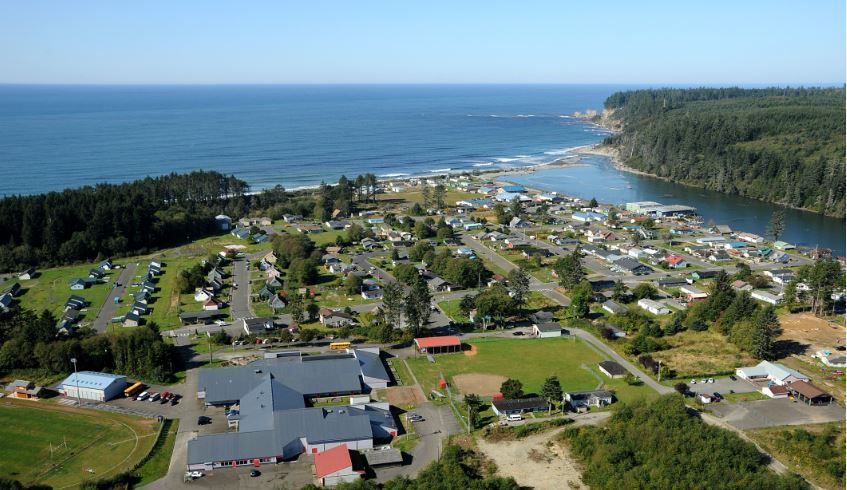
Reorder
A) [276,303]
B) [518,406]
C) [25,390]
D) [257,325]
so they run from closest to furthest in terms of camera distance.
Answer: [518,406] → [25,390] → [257,325] → [276,303]

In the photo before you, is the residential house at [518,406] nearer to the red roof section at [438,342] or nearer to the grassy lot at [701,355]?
the red roof section at [438,342]

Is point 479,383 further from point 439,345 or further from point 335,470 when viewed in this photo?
point 335,470

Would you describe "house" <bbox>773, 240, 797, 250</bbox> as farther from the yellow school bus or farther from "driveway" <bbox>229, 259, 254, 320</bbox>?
the yellow school bus

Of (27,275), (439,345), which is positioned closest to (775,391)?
(439,345)

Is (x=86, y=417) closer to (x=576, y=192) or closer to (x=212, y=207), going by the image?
(x=212, y=207)

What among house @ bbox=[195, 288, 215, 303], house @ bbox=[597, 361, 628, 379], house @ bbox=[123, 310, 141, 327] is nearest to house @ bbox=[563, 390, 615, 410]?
house @ bbox=[597, 361, 628, 379]
